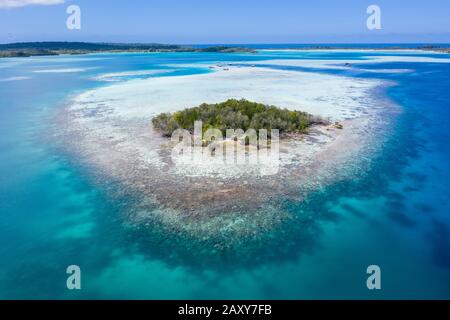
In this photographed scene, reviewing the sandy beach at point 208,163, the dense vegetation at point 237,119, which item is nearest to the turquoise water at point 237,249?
the sandy beach at point 208,163

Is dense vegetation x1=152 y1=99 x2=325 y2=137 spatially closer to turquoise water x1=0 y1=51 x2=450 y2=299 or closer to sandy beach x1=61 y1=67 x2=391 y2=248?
sandy beach x1=61 y1=67 x2=391 y2=248

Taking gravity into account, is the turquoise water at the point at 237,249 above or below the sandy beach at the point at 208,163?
below

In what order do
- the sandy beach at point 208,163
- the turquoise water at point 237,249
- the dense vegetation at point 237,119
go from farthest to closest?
the dense vegetation at point 237,119 < the sandy beach at point 208,163 < the turquoise water at point 237,249

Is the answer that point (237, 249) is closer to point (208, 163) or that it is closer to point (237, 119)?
point (208, 163)

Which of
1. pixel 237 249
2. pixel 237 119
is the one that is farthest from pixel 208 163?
pixel 237 249

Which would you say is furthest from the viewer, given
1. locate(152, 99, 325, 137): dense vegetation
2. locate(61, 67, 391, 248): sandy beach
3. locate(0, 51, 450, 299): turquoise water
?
locate(152, 99, 325, 137): dense vegetation

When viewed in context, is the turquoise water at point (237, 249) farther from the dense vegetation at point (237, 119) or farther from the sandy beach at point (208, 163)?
the dense vegetation at point (237, 119)

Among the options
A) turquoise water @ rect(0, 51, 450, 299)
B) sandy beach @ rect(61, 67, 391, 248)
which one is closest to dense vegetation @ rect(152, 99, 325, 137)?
sandy beach @ rect(61, 67, 391, 248)

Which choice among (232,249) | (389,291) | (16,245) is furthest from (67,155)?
(389,291)
